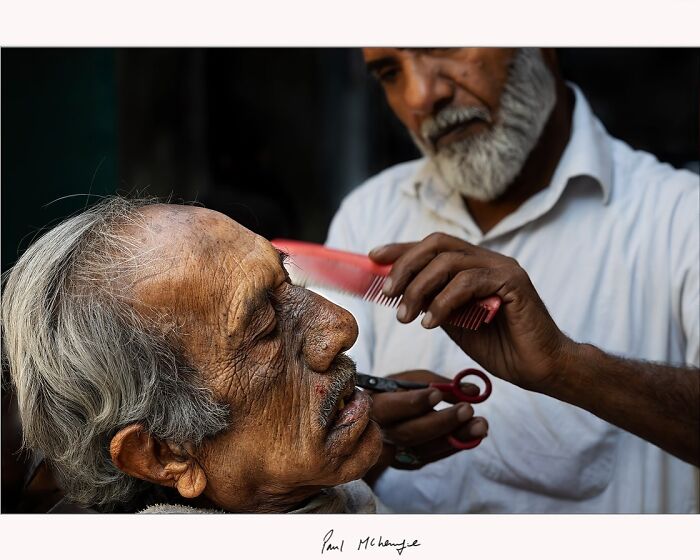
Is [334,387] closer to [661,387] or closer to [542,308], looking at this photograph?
[542,308]

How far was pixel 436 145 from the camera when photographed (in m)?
2.56

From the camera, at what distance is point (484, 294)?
1722mm

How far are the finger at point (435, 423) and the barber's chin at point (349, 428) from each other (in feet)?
1.35

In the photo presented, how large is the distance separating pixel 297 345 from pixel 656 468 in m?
1.45

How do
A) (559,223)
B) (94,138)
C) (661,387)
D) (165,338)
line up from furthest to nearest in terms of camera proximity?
1. (94,138)
2. (559,223)
3. (661,387)
4. (165,338)

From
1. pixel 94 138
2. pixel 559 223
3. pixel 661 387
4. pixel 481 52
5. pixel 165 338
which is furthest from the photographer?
pixel 94 138

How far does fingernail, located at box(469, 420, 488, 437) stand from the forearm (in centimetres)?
21

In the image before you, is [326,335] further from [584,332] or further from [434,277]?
[584,332]

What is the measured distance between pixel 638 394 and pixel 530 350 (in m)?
0.38

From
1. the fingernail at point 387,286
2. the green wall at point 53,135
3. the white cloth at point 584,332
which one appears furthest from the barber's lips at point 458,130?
the green wall at point 53,135

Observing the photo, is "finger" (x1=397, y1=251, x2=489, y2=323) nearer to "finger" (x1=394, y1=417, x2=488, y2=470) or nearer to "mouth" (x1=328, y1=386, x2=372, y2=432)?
"mouth" (x1=328, y1=386, x2=372, y2=432)

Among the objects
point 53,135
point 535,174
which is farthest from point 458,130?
point 53,135
